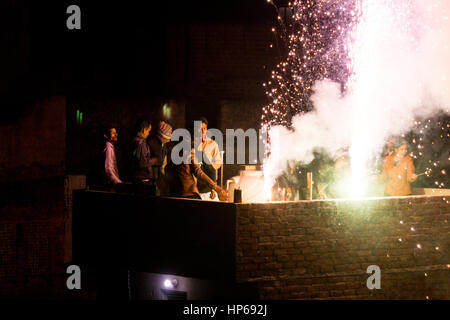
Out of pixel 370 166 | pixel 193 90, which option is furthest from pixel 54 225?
pixel 370 166

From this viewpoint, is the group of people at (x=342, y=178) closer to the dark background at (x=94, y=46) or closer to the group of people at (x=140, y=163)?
the group of people at (x=140, y=163)

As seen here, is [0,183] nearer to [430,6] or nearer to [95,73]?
[95,73]

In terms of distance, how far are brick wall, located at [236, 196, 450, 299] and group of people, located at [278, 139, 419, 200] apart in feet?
3.36

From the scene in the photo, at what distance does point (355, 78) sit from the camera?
11.4 meters

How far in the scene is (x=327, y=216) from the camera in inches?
280

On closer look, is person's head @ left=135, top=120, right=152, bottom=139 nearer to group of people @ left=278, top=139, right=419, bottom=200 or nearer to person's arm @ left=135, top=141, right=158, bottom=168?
person's arm @ left=135, top=141, right=158, bottom=168

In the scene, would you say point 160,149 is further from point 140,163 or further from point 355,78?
point 355,78

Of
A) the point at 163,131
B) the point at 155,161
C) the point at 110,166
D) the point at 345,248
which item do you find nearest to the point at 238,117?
the point at 163,131

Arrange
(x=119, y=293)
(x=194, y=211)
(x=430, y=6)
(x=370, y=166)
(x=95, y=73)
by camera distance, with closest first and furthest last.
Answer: (x=194, y=211) < (x=119, y=293) < (x=430, y=6) < (x=370, y=166) < (x=95, y=73)

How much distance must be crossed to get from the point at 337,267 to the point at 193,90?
670cm

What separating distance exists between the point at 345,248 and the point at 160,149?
4415 mm

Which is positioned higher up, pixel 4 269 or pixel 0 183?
pixel 0 183

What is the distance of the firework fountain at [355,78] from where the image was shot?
10.1 meters

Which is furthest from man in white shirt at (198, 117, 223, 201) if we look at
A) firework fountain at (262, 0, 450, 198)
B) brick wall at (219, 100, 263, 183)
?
brick wall at (219, 100, 263, 183)
